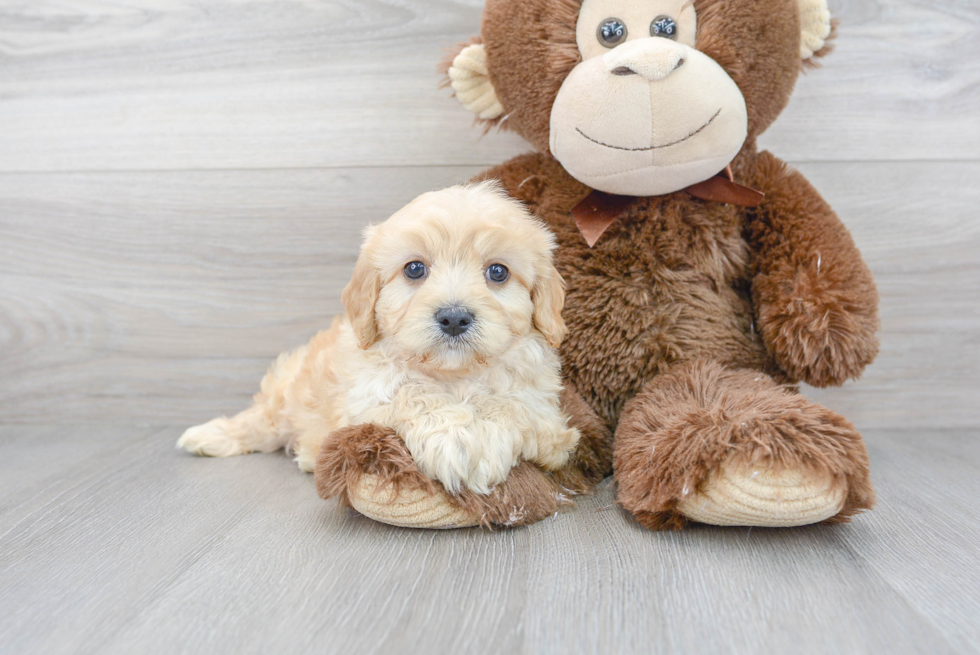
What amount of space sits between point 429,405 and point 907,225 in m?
1.24

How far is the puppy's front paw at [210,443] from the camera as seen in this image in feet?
5.03

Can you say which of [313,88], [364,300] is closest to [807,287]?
[364,300]

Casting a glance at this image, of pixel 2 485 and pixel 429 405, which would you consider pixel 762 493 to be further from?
pixel 2 485

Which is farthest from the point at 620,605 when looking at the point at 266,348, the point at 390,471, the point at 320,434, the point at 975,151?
the point at 975,151

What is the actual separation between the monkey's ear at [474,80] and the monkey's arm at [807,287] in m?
0.52

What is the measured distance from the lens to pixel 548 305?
1.13 m

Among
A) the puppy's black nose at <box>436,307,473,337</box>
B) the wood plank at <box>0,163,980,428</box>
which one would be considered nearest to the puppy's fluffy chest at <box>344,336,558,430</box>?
the puppy's black nose at <box>436,307,473,337</box>

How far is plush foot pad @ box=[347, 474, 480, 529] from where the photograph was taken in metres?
1.00

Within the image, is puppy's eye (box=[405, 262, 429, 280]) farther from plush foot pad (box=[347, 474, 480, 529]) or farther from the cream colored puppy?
plush foot pad (box=[347, 474, 480, 529])

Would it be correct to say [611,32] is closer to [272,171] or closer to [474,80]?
[474,80]

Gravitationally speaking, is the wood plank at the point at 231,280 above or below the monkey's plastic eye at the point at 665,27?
below

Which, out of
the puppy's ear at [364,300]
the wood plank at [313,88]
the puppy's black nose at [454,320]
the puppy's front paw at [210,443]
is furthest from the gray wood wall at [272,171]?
the puppy's black nose at [454,320]

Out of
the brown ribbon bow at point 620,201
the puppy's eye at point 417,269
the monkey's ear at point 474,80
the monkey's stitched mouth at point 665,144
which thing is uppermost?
the monkey's ear at point 474,80

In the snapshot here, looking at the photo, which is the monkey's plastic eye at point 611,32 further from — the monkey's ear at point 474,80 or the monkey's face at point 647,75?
the monkey's ear at point 474,80
